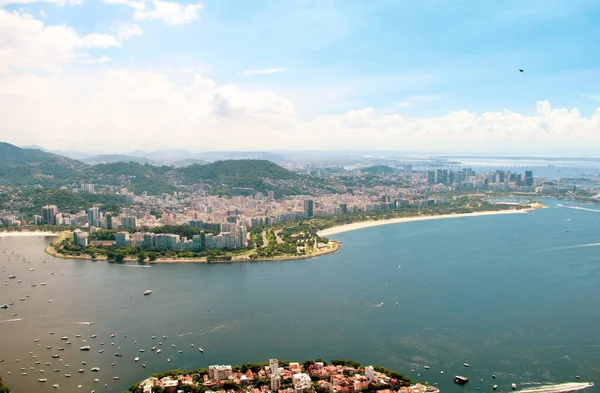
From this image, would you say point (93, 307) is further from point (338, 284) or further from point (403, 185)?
point (403, 185)

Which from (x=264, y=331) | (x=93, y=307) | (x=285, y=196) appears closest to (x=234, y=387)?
(x=264, y=331)

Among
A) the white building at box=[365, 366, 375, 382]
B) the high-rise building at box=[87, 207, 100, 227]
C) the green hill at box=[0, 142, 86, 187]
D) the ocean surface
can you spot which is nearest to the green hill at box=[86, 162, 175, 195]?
the green hill at box=[0, 142, 86, 187]

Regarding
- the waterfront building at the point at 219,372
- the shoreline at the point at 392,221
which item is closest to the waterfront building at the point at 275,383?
the waterfront building at the point at 219,372

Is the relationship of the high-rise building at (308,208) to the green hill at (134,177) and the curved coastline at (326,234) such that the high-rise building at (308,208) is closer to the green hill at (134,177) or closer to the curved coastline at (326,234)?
the curved coastline at (326,234)

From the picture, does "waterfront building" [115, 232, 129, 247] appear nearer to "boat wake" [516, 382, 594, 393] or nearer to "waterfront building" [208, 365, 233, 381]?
"waterfront building" [208, 365, 233, 381]

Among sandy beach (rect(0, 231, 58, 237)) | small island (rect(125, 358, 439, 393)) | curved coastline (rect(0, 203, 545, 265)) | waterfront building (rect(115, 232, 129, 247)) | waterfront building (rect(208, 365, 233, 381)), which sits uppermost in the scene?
waterfront building (rect(115, 232, 129, 247))

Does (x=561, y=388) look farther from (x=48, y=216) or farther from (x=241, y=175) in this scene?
(x=241, y=175)

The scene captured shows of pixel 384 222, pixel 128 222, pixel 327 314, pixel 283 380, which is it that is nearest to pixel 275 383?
pixel 283 380
